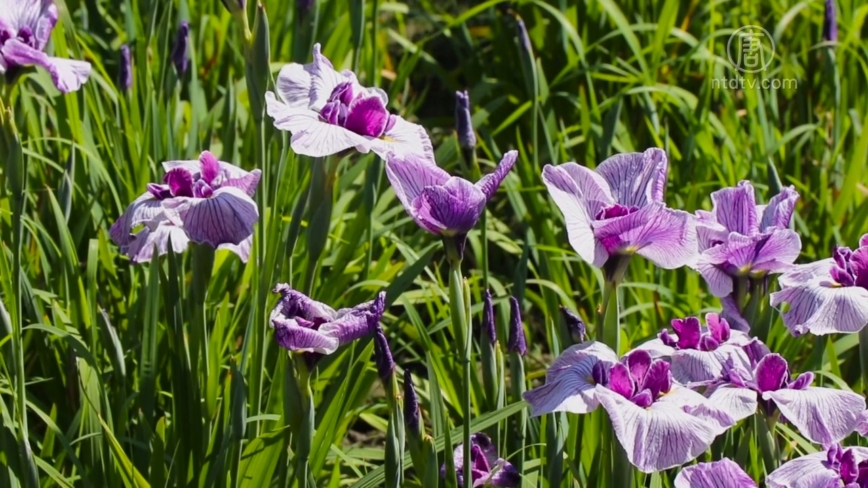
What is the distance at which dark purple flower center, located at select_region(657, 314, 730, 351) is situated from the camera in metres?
1.40

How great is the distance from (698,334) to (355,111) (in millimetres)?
557

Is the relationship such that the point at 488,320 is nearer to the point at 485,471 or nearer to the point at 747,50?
the point at 485,471

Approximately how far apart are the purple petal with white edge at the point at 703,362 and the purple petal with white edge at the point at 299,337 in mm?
445

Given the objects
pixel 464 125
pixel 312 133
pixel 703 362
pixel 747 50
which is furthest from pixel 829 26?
pixel 312 133

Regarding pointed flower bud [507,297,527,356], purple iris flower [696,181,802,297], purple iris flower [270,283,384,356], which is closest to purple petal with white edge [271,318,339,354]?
purple iris flower [270,283,384,356]

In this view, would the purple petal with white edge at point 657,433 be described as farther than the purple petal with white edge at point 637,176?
No

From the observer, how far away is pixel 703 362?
1354 mm

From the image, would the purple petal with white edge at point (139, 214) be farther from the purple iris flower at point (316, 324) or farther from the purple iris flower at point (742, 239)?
→ the purple iris flower at point (742, 239)

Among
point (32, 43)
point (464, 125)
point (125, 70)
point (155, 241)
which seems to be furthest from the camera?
point (125, 70)

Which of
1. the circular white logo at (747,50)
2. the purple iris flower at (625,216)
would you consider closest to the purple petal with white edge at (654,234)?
the purple iris flower at (625,216)

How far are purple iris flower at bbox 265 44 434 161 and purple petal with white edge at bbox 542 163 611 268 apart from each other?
0.18m

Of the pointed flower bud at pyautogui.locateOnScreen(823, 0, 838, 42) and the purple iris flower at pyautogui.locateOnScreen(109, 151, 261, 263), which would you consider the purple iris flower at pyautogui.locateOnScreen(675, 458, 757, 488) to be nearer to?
the purple iris flower at pyautogui.locateOnScreen(109, 151, 261, 263)

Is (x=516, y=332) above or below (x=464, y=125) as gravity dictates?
below

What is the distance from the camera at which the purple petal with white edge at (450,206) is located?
50.3 inches
